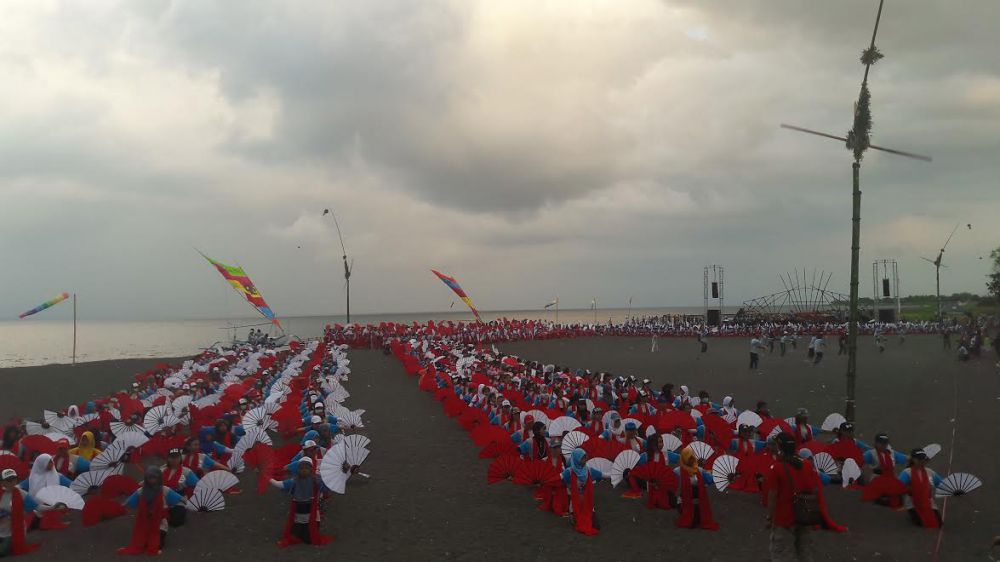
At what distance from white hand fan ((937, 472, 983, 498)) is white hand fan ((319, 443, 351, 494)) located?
23.7 ft

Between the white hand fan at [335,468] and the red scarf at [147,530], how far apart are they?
6.51 feet

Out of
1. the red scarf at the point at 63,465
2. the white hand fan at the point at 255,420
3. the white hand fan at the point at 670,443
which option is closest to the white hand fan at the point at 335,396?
the white hand fan at the point at 255,420

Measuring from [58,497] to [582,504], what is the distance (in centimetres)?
644

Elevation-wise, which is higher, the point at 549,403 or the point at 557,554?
the point at 549,403

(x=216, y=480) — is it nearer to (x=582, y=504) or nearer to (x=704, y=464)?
(x=582, y=504)

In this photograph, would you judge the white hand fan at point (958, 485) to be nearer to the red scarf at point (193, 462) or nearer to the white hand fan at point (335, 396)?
the red scarf at point (193, 462)

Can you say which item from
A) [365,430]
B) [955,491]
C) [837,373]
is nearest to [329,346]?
[365,430]

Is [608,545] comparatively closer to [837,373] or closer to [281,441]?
[281,441]

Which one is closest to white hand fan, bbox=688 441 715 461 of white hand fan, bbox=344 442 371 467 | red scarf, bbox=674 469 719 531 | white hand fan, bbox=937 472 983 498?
red scarf, bbox=674 469 719 531

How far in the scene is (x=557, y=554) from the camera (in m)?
7.08

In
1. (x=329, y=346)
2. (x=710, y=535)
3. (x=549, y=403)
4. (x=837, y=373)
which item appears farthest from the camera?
(x=329, y=346)

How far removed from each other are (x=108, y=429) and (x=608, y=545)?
9.97 meters

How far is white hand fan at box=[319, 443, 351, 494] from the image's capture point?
23.3 ft

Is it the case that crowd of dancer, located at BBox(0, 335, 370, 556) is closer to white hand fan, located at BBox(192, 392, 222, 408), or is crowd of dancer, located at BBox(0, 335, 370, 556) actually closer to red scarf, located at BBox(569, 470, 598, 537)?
white hand fan, located at BBox(192, 392, 222, 408)
